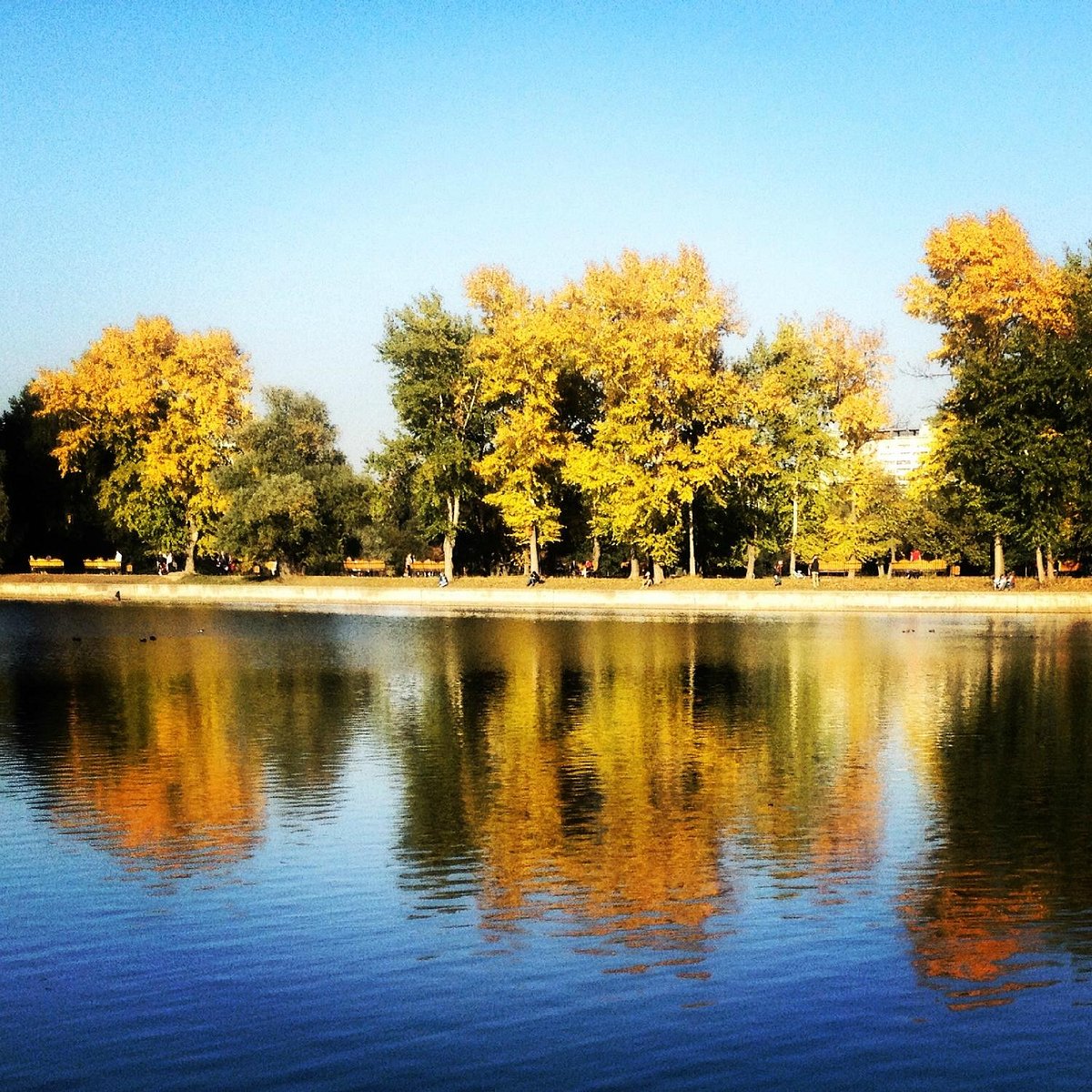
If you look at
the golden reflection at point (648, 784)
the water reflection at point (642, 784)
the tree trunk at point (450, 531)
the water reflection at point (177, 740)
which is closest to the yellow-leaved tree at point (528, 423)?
the tree trunk at point (450, 531)

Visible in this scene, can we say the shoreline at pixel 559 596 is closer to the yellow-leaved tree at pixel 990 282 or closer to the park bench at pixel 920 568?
the yellow-leaved tree at pixel 990 282

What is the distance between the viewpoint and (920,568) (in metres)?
106

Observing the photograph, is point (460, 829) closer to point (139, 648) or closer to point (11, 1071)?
point (11, 1071)

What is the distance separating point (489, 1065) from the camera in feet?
29.8

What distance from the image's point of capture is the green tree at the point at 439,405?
85438 millimetres

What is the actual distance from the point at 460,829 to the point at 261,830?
87.8 inches

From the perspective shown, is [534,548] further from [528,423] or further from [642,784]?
[642,784]

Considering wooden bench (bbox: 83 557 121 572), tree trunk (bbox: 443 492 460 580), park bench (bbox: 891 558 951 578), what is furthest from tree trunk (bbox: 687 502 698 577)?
wooden bench (bbox: 83 557 121 572)

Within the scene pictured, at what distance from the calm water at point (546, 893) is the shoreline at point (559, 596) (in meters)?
39.5

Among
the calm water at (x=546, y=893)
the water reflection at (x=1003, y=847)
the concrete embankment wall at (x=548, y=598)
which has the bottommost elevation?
the water reflection at (x=1003, y=847)

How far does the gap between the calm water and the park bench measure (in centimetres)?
7632

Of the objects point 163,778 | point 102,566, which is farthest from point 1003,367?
point 102,566

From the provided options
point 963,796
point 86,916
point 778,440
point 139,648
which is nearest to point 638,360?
point 778,440

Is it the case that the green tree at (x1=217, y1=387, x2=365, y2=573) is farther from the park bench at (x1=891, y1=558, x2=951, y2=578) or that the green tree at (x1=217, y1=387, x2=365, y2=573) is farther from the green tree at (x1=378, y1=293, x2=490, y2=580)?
the park bench at (x1=891, y1=558, x2=951, y2=578)
